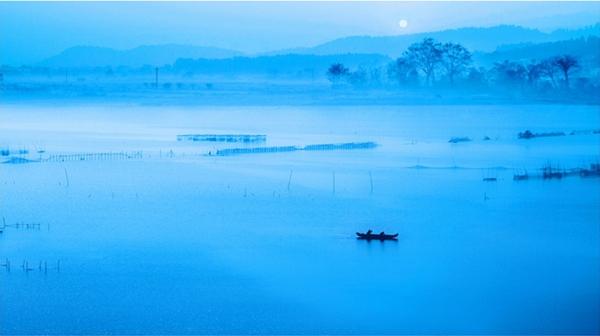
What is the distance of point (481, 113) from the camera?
15008 millimetres

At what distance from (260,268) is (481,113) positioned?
11.0 metres

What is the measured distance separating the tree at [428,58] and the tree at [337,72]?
1678 mm

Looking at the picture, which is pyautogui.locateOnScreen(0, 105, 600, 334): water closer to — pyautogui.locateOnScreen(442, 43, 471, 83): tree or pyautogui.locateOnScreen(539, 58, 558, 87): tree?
pyautogui.locateOnScreen(539, 58, 558, 87): tree

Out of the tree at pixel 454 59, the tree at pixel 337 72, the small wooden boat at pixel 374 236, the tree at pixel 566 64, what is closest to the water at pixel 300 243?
the small wooden boat at pixel 374 236

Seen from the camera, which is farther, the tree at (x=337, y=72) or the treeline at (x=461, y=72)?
the tree at (x=337, y=72)

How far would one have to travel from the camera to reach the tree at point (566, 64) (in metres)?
17.2

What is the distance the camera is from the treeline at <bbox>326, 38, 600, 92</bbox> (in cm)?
1766

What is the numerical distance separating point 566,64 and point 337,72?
223 inches

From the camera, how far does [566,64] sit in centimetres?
1716

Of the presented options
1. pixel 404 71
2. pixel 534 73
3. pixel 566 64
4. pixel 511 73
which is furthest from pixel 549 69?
pixel 404 71

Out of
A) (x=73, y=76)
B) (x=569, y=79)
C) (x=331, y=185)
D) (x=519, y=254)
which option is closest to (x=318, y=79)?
(x=73, y=76)

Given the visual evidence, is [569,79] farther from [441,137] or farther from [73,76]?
[73,76]

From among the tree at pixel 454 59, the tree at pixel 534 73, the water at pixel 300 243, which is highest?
the tree at pixel 454 59

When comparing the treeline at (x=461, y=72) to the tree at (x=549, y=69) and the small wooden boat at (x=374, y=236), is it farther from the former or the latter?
the small wooden boat at (x=374, y=236)
